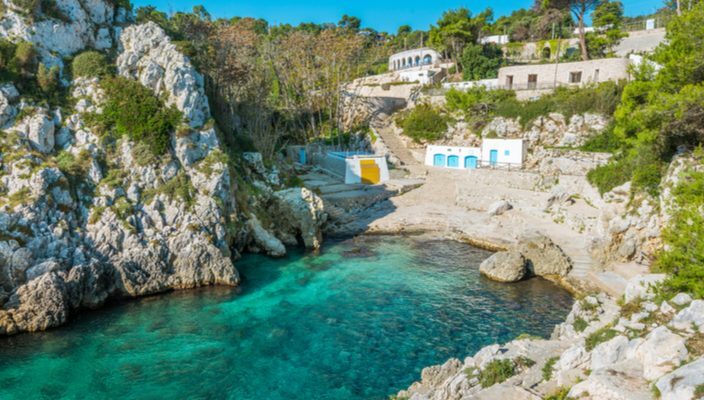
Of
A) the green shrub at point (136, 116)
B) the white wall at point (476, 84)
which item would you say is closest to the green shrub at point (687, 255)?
the green shrub at point (136, 116)

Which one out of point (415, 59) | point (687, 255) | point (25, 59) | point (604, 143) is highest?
point (415, 59)

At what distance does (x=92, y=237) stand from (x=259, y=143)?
22.8m

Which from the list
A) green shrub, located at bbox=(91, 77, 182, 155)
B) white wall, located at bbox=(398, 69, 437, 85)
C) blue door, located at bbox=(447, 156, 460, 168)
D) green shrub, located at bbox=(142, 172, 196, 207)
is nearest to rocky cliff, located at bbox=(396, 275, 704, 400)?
green shrub, located at bbox=(142, 172, 196, 207)

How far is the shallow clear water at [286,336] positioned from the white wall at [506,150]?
1967cm

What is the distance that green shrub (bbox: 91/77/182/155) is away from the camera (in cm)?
2511

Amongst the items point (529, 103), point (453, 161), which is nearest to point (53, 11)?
point (453, 161)

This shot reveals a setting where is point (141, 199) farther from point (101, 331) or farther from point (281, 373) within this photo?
point (281, 373)

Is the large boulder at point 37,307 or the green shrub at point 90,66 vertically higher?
the green shrub at point 90,66

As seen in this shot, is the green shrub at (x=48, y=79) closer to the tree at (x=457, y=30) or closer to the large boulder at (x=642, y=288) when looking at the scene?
the large boulder at (x=642, y=288)

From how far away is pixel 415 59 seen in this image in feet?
245

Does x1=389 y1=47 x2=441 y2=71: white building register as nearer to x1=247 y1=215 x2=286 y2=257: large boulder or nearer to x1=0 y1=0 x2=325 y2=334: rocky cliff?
x1=247 y1=215 x2=286 y2=257: large boulder

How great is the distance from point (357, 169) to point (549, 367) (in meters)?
34.3

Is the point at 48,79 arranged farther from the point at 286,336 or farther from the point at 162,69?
the point at 286,336

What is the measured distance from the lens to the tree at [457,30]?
62.5 m
